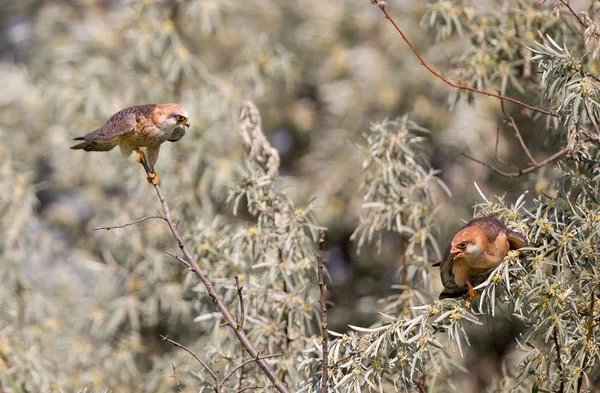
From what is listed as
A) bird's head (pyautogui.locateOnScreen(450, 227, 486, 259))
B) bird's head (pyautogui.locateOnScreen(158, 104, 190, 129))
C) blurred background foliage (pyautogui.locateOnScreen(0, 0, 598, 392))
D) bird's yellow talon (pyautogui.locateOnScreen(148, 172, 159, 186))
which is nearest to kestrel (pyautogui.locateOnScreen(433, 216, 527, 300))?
bird's head (pyautogui.locateOnScreen(450, 227, 486, 259))

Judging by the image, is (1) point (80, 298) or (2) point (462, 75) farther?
(1) point (80, 298)

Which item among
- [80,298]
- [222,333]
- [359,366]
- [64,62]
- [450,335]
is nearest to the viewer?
[450,335]

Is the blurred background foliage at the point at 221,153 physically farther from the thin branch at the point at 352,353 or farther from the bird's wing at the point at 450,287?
the thin branch at the point at 352,353

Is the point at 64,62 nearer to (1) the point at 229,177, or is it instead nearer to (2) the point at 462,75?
(1) the point at 229,177

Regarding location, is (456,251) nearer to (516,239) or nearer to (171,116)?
(516,239)

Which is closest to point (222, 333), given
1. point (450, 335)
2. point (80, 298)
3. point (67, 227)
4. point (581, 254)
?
point (450, 335)

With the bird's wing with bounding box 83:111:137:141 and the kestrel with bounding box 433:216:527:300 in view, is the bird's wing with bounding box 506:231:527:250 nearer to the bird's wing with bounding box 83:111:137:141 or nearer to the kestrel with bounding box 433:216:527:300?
the kestrel with bounding box 433:216:527:300

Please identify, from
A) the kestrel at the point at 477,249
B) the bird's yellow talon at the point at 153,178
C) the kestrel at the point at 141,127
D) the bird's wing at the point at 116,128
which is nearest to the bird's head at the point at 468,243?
the kestrel at the point at 477,249
